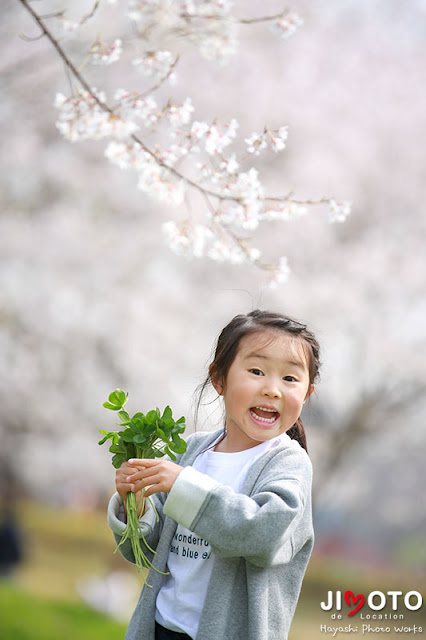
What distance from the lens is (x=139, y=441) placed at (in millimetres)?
1100

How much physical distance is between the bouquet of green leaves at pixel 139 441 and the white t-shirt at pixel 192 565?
0.16 feet

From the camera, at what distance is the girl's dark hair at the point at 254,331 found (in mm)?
1213

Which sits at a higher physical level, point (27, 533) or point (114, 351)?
point (114, 351)

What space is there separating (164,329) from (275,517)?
3488 millimetres

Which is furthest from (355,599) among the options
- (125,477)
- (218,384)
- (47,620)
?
(125,477)

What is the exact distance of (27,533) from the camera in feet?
13.8

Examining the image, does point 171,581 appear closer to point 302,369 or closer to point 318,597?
point 302,369

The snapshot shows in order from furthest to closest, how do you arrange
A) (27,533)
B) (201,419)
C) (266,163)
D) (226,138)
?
(266,163)
(27,533)
(201,419)
(226,138)

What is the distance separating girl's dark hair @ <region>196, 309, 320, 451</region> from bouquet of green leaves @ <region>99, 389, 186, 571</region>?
0.16 m

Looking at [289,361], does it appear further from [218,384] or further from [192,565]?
[192,565]

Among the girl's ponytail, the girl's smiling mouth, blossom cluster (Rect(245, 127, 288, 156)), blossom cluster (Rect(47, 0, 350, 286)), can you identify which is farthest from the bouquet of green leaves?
blossom cluster (Rect(245, 127, 288, 156))

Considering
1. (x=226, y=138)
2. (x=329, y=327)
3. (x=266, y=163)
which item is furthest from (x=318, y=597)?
(x=226, y=138)

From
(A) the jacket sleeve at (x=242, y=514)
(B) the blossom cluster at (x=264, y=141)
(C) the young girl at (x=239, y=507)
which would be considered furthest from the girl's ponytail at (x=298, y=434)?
(B) the blossom cluster at (x=264, y=141)

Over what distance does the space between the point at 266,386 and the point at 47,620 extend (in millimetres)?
2838
